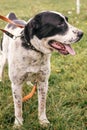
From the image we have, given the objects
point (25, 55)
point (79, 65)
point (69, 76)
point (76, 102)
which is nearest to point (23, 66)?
point (25, 55)

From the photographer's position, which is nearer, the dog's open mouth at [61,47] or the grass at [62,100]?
the dog's open mouth at [61,47]

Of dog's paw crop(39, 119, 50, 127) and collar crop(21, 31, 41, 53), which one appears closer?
collar crop(21, 31, 41, 53)

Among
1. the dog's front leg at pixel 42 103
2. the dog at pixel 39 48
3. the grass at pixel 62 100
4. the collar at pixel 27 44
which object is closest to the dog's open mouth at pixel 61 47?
the dog at pixel 39 48

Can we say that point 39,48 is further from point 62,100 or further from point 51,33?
point 62,100

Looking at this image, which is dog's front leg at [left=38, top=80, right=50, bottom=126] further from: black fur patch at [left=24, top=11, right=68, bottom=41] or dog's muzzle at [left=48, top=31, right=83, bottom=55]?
black fur patch at [left=24, top=11, right=68, bottom=41]

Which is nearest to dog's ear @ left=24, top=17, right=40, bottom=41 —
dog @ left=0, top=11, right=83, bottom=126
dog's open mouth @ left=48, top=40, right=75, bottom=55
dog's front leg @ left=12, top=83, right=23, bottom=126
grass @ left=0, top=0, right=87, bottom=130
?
dog @ left=0, top=11, right=83, bottom=126

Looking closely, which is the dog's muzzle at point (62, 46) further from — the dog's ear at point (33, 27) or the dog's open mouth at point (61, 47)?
the dog's ear at point (33, 27)

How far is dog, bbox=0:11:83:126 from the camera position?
3.72m

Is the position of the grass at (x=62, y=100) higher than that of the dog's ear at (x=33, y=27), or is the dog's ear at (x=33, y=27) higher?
the dog's ear at (x=33, y=27)

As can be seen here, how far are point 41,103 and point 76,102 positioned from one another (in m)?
0.68

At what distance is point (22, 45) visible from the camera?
3891mm

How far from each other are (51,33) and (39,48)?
8.2 inches

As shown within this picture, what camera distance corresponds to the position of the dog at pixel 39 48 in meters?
3.72

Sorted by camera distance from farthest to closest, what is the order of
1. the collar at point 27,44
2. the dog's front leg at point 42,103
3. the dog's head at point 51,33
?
the dog's front leg at point 42,103 < the collar at point 27,44 < the dog's head at point 51,33
